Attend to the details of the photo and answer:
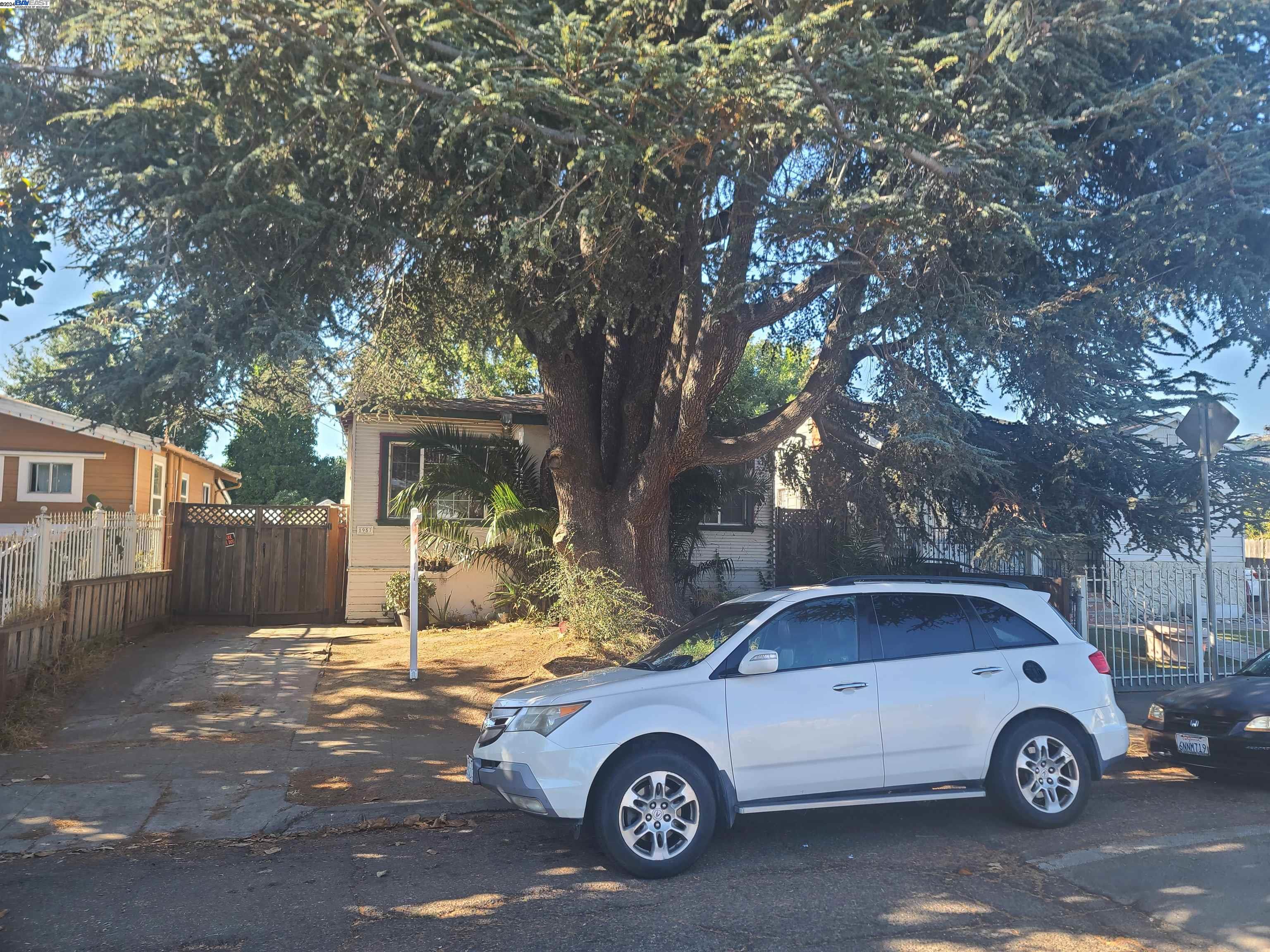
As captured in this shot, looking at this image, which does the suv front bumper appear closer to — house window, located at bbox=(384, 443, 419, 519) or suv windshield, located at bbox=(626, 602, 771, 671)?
suv windshield, located at bbox=(626, 602, 771, 671)

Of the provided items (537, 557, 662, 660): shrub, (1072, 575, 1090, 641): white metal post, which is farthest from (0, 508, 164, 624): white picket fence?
(1072, 575, 1090, 641): white metal post

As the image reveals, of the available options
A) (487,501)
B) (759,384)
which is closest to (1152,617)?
(487,501)

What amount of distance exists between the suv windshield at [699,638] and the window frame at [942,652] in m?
0.73

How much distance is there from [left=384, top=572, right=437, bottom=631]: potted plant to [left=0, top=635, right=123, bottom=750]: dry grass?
14.1ft

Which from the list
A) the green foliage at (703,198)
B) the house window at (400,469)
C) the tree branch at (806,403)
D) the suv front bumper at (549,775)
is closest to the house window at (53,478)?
the house window at (400,469)

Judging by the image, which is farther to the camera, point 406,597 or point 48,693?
point 406,597

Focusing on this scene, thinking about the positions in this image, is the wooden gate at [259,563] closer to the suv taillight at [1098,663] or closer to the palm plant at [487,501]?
the palm plant at [487,501]

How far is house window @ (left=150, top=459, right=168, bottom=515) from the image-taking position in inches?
907

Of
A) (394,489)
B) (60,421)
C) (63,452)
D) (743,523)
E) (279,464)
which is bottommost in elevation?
(743,523)

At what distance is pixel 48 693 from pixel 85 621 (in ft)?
7.06

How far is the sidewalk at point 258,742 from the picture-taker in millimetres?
6891

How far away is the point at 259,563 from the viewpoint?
16.1 m

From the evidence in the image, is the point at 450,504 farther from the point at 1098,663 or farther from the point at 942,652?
the point at 1098,663

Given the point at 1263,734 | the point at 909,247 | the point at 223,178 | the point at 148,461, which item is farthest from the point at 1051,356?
the point at 148,461
